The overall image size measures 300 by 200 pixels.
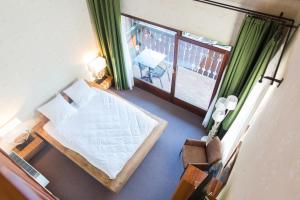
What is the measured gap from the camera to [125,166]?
3.31m

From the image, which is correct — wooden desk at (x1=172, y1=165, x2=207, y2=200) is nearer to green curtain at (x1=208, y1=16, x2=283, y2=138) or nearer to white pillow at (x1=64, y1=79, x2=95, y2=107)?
green curtain at (x1=208, y1=16, x2=283, y2=138)

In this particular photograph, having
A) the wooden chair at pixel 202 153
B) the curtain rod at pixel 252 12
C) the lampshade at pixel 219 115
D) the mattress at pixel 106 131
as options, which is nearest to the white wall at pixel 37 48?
the mattress at pixel 106 131

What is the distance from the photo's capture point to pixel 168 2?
10.5 ft

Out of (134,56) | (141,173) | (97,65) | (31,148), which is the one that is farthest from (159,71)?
(31,148)

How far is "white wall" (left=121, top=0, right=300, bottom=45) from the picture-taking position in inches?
99.0

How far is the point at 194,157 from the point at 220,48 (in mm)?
1754

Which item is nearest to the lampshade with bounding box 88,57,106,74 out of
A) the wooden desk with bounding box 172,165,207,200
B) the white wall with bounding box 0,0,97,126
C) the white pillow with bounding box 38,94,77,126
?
the white wall with bounding box 0,0,97,126

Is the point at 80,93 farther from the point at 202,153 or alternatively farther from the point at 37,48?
the point at 202,153

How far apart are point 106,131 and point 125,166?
679 mm

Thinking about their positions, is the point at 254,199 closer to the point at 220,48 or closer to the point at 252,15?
the point at 252,15

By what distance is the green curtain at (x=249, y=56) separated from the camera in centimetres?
252

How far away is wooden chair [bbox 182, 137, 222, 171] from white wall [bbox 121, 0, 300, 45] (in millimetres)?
1568

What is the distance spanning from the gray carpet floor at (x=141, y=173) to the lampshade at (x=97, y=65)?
169 cm

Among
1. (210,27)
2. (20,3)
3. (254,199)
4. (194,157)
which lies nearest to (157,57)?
(210,27)
